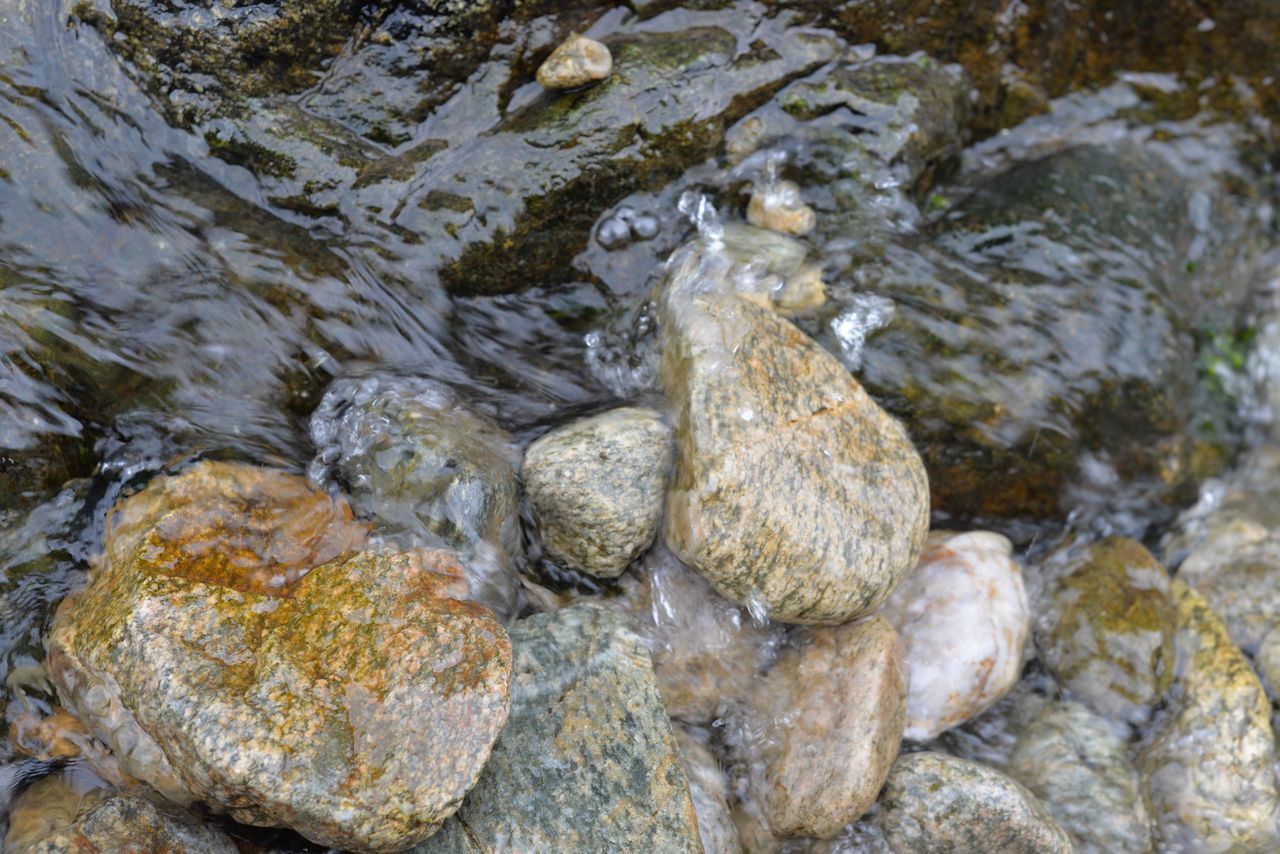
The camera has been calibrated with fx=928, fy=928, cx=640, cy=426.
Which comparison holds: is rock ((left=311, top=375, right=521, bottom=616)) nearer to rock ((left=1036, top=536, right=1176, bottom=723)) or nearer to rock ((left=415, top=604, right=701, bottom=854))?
rock ((left=415, top=604, right=701, bottom=854))

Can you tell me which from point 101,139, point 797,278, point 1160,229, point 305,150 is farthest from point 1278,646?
point 101,139

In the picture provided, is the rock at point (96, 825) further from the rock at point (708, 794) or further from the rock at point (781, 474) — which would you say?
the rock at point (781, 474)

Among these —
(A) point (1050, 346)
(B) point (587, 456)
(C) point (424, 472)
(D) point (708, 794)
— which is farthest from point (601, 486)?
(A) point (1050, 346)

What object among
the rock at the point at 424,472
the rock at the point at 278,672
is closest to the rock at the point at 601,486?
the rock at the point at 424,472

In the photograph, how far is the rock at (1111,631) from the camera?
4.40 metres

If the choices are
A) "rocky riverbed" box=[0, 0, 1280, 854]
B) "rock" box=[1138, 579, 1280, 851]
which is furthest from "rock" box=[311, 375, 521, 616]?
"rock" box=[1138, 579, 1280, 851]

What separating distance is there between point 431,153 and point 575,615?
82.7 inches

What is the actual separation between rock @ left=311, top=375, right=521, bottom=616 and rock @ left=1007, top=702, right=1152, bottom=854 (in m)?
2.49

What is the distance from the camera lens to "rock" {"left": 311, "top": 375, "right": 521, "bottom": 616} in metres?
3.64

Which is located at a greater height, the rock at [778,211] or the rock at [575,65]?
the rock at [575,65]

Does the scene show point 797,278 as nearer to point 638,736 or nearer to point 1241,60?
point 638,736

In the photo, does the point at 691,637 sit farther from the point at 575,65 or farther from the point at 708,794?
the point at 575,65

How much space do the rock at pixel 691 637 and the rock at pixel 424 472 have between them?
57 centimetres

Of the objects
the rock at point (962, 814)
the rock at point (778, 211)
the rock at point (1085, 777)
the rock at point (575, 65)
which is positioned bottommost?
the rock at point (1085, 777)
